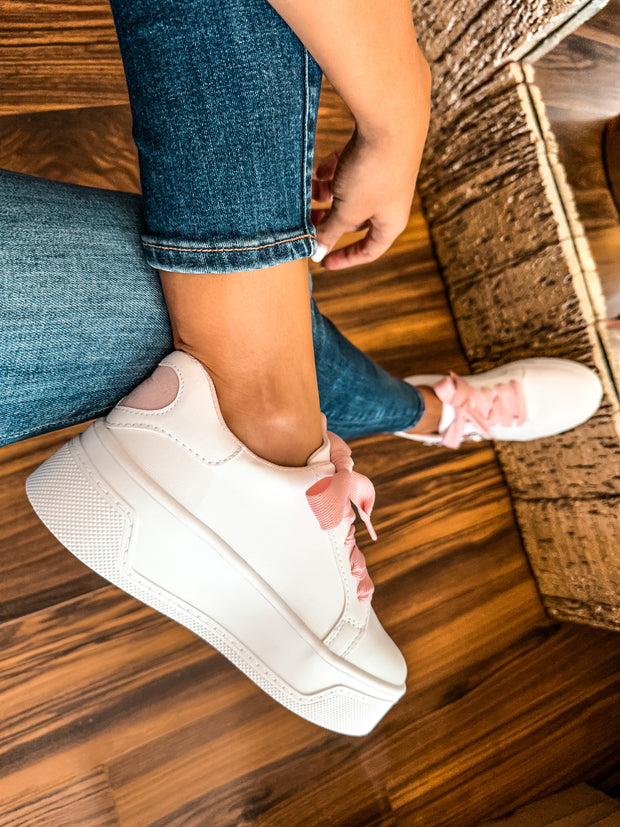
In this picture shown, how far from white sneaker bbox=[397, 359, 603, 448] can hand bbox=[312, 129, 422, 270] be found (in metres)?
0.45

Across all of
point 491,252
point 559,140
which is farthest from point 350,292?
point 559,140

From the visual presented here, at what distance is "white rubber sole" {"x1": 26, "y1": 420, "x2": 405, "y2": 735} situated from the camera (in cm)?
48

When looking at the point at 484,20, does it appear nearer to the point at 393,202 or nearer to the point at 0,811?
the point at 393,202

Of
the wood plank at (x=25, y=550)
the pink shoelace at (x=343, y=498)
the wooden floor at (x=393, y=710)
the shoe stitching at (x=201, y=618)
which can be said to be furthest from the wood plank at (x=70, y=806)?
the pink shoelace at (x=343, y=498)

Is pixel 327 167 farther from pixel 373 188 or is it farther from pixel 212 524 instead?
pixel 212 524

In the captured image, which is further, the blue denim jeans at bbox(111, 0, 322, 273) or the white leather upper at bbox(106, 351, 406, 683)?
the white leather upper at bbox(106, 351, 406, 683)

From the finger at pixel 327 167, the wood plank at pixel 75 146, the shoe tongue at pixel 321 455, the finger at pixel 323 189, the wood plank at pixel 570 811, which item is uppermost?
the wood plank at pixel 75 146

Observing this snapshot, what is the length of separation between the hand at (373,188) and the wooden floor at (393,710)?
0.44 m

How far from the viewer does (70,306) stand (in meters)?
0.39

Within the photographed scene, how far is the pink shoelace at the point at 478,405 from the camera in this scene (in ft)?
3.04

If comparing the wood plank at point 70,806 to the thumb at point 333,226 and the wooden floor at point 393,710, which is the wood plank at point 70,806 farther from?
the thumb at point 333,226

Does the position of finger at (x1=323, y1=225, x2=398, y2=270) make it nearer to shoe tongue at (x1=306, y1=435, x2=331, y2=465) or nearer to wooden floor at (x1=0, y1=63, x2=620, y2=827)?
shoe tongue at (x1=306, y1=435, x2=331, y2=465)

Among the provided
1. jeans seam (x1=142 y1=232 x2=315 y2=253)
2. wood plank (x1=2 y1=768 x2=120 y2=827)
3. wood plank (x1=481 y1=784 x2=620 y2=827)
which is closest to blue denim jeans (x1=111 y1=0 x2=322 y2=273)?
jeans seam (x1=142 y1=232 x2=315 y2=253)

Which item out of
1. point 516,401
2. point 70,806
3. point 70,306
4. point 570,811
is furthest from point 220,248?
point 570,811
